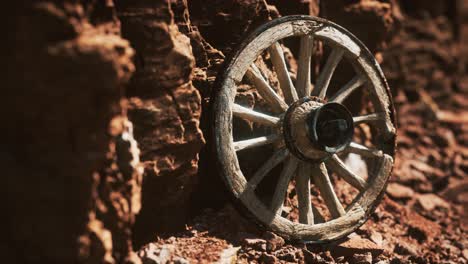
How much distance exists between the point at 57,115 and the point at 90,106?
0.16 m

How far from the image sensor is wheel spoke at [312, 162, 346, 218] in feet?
12.7

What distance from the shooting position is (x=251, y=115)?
11.8 ft

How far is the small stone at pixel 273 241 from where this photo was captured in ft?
11.6

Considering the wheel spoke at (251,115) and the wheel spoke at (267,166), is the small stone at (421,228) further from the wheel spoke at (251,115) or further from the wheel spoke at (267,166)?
the wheel spoke at (251,115)

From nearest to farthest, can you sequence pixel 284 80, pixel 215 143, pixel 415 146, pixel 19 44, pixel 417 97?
pixel 19 44
pixel 215 143
pixel 284 80
pixel 415 146
pixel 417 97

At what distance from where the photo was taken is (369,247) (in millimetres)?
3924

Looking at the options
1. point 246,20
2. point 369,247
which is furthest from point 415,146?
point 246,20

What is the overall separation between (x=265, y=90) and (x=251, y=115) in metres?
0.23

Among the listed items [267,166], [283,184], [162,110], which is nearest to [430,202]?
[283,184]

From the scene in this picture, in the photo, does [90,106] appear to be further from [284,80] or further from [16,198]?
[284,80]

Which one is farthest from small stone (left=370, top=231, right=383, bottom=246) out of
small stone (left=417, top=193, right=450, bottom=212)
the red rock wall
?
the red rock wall

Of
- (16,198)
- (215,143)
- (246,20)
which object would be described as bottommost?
(16,198)

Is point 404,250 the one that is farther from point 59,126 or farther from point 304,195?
point 59,126

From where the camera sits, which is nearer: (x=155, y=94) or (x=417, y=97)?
Result: (x=155, y=94)
